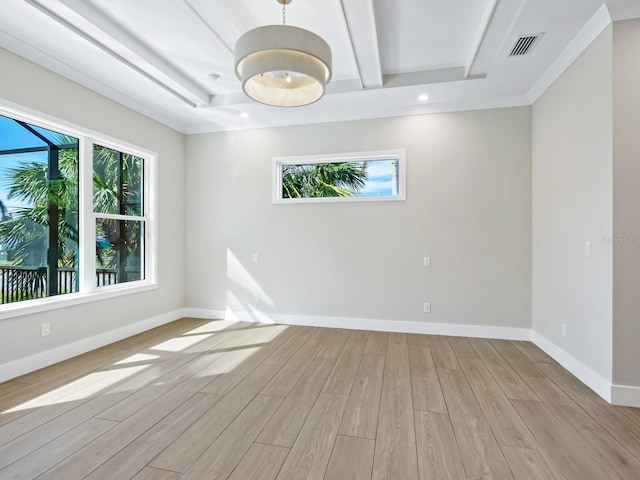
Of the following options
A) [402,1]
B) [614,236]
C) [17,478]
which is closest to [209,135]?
[402,1]

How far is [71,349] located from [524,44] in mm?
5205

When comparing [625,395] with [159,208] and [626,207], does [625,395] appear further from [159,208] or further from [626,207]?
[159,208]

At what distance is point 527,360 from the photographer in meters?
3.17

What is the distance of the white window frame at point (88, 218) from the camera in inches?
111

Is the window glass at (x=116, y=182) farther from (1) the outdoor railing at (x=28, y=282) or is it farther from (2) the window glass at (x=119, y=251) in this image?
(1) the outdoor railing at (x=28, y=282)

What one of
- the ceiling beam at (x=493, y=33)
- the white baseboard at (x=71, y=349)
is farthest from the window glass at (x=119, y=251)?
the ceiling beam at (x=493, y=33)

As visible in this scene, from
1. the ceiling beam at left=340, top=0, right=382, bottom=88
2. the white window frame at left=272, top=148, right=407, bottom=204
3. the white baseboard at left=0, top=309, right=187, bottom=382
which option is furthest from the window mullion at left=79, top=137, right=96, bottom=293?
the ceiling beam at left=340, top=0, right=382, bottom=88

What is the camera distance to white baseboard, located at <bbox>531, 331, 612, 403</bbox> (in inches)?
94.8

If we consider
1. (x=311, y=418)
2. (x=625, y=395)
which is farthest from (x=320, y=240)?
(x=625, y=395)

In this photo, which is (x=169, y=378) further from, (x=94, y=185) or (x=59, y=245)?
(x=94, y=185)

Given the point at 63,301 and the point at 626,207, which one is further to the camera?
the point at 63,301

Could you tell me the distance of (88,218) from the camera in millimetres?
3416

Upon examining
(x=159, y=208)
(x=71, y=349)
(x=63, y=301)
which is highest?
(x=159, y=208)

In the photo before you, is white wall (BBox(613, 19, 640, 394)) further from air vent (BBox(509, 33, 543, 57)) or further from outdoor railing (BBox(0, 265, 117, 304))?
outdoor railing (BBox(0, 265, 117, 304))
